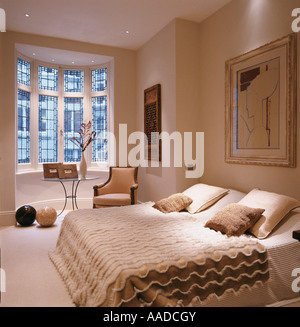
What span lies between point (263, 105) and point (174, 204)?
4.76 feet

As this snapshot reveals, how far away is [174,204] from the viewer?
3264mm

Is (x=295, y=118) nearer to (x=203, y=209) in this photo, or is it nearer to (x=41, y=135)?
(x=203, y=209)

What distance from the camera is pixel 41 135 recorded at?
565cm

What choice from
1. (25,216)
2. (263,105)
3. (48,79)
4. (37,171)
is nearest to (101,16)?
(48,79)

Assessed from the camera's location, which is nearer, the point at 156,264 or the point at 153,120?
the point at 156,264

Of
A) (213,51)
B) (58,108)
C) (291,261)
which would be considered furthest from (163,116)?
(291,261)

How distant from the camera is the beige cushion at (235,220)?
238cm

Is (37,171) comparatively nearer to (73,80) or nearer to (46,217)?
(46,217)

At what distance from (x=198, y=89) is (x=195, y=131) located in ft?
2.03

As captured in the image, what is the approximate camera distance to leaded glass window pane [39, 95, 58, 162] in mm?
5652

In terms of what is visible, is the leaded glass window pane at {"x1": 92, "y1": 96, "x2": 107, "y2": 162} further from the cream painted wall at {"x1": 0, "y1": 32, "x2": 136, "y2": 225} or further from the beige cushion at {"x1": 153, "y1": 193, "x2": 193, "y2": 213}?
the beige cushion at {"x1": 153, "y1": 193, "x2": 193, "y2": 213}

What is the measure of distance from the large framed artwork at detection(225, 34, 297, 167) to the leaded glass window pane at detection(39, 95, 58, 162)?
358 centimetres

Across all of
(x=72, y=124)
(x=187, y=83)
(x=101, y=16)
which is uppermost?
(x=101, y=16)
